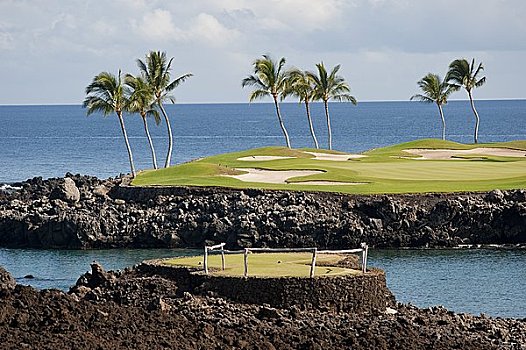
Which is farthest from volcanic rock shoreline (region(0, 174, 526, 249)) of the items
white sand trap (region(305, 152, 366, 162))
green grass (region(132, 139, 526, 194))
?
white sand trap (region(305, 152, 366, 162))

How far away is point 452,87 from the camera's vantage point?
325ft

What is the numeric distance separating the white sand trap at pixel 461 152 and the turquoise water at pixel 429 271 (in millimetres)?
28476

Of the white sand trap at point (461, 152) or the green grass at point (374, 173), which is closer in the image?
the green grass at point (374, 173)

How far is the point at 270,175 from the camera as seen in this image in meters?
65.7

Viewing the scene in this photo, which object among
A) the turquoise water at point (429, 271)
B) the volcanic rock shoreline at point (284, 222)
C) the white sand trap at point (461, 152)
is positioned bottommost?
the turquoise water at point (429, 271)

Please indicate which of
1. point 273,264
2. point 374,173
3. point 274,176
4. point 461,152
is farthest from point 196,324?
point 461,152

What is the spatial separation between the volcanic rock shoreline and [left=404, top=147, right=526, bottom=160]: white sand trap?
23479 mm

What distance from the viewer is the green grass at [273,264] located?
1355 inches

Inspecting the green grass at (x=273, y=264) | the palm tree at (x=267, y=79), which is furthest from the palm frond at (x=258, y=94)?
the green grass at (x=273, y=264)

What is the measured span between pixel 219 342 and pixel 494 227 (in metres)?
30.0

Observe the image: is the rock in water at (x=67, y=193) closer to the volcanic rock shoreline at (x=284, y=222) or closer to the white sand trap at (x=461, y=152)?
the volcanic rock shoreline at (x=284, y=222)

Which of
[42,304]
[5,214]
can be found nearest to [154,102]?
[5,214]

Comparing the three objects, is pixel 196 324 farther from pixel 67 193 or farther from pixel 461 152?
pixel 461 152

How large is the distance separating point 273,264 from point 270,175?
96.5 feet
